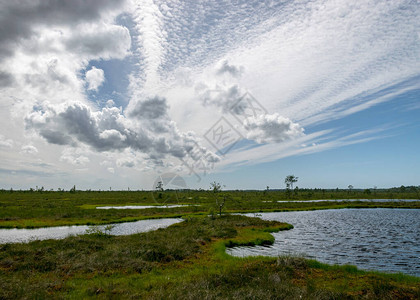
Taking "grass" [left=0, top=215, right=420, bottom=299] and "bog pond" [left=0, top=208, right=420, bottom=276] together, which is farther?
"bog pond" [left=0, top=208, right=420, bottom=276]

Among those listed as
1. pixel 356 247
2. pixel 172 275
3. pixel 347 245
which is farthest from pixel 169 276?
pixel 347 245

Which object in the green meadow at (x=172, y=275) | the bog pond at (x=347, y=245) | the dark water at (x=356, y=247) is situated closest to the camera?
the green meadow at (x=172, y=275)

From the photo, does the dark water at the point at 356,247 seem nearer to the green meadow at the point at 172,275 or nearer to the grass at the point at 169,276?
the green meadow at the point at 172,275

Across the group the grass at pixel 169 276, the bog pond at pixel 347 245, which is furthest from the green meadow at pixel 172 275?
the bog pond at pixel 347 245

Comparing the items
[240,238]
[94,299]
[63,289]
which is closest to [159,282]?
[94,299]

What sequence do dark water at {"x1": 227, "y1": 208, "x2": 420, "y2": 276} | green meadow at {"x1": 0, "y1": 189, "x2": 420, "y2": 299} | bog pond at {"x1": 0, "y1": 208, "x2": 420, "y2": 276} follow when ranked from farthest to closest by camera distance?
bog pond at {"x1": 0, "y1": 208, "x2": 420, "y2": 276}
dark water at {"x1": 227, "y1": 208, "x2": 420, "y2": 276}
green meadow at {"x1": 0, "y1": 189, "x2": 420, "y2": 299}

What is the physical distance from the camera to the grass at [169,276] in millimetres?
14523

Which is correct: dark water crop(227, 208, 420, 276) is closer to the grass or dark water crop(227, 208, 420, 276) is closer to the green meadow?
the green meadow

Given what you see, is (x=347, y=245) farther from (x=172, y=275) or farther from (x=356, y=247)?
(x=172, y=275)

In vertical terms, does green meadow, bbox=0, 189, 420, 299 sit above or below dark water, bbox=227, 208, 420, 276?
above

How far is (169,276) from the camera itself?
711 inches

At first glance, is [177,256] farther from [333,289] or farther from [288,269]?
[333,289]

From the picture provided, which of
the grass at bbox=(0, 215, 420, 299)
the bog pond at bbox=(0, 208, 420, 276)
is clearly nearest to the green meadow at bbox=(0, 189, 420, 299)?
the grass at bbox=(0, 215, 420, 299)

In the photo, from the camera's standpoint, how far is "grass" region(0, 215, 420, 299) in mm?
14523
